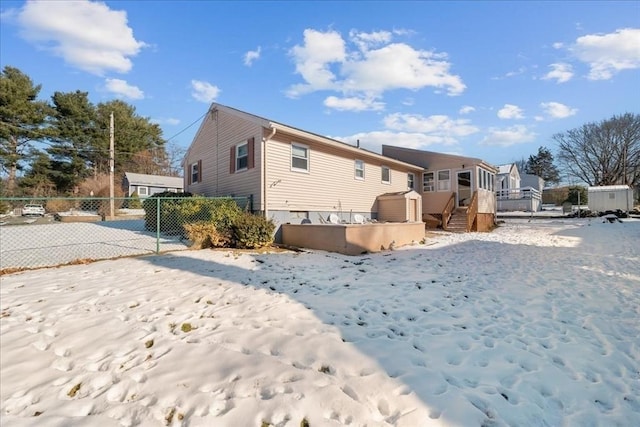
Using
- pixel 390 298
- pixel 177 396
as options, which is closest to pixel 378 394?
pixel 177 396

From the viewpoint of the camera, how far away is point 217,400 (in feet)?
8.17

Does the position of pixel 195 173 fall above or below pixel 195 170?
below

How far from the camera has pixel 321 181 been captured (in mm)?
12773

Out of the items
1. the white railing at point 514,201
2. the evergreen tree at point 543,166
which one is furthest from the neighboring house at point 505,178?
the evergreen tree at point 543,166

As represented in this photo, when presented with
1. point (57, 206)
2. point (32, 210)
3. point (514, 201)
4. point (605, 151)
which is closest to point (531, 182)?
point (605, 151)

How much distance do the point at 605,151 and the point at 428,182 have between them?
3100 centimetres

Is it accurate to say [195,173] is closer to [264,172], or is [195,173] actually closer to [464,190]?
[264,172]

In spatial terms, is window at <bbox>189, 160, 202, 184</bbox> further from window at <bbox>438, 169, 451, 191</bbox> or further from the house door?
the house door

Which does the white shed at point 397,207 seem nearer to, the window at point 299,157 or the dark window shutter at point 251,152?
the window at point 299,157

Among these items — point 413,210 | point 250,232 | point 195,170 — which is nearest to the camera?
point 250,232

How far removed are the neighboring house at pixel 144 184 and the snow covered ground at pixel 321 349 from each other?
106 feet

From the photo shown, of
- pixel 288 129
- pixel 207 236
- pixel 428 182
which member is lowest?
pixel 207 236

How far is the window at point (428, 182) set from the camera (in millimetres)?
19266

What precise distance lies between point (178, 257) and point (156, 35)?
10804 millimetres
